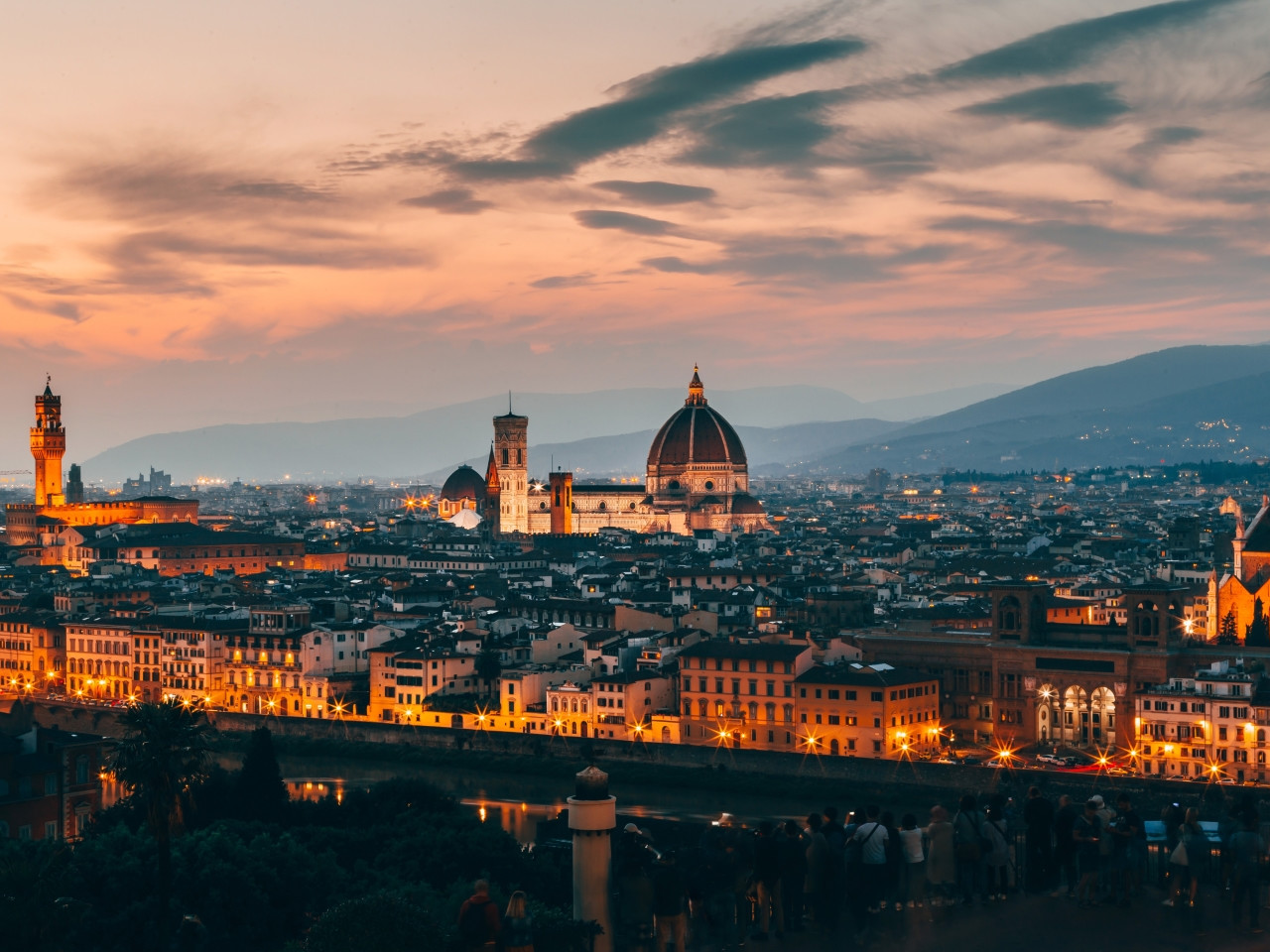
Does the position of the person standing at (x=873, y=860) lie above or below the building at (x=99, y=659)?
above

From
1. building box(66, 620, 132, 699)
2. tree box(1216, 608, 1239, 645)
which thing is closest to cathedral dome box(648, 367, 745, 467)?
building box(66, 620, 132, 699)

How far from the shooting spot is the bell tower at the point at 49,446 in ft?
433

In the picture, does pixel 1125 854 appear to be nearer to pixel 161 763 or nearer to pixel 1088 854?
pixel 1088 854

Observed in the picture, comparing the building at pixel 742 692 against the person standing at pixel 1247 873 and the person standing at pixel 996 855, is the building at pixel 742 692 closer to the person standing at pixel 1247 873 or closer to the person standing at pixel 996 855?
the person standing at pixel 996 855

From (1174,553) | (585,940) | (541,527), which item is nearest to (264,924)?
(585,940)

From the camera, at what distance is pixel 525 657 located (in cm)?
5456

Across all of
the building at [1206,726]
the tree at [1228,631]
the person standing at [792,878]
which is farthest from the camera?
the tree at [1228,631]

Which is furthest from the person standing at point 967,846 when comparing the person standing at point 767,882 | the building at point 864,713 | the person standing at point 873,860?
the building at point 864,713

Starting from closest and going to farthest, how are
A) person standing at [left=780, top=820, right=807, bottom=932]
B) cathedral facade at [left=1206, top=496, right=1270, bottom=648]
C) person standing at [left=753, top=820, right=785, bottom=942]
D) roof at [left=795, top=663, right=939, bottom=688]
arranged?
person standing at [left=753, top=820, right=785, bottom=942]
person standing at [left=780, top=820, right=807, bottom=932]
roof at [left=795, top=663, right=939, bottom=688]
cathedral facade at [left=1206, top=496, right=1270, bottom=648]

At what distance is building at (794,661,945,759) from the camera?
45.7m

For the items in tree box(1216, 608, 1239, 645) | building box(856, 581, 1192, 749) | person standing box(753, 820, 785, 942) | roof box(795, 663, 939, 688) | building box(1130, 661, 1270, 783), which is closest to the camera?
person standing box(753, 820, 785, 942)

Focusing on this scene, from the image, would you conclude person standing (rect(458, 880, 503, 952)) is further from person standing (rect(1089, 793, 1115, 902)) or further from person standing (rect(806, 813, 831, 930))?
person standing (rect(1089, 793, 1115, 902))

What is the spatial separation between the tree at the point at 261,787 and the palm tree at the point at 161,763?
816 centimetres

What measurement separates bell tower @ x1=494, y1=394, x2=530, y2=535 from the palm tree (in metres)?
96.9
